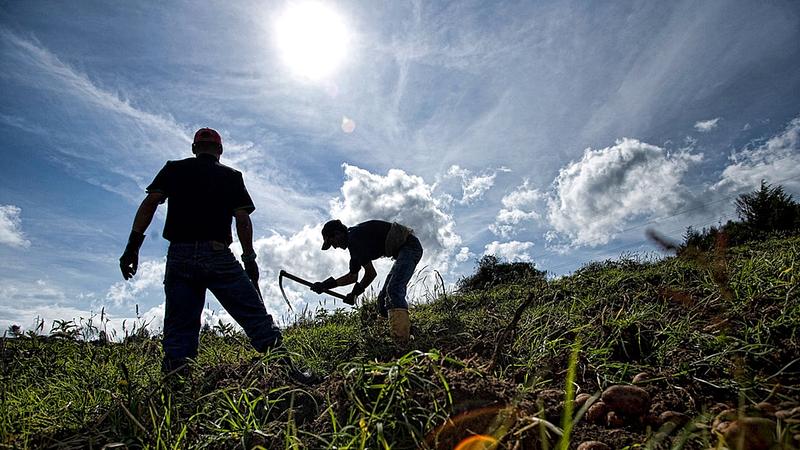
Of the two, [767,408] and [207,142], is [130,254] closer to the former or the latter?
[207,142]

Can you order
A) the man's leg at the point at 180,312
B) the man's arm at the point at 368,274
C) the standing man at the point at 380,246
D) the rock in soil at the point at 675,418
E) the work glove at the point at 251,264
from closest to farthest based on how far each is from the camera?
the rock in soil at the point at 675,418, the man's leg at the point at 180,312, the work glove at the point at 251,264, the standing man at the point at 380,246, the man's arm at the point at 368,274

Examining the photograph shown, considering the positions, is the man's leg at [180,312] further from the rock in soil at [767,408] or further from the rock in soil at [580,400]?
the rock in soil at [767,408]

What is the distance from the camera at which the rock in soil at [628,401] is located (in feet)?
4.98

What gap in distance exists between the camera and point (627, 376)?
6.78 feet

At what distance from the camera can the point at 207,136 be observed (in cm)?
361

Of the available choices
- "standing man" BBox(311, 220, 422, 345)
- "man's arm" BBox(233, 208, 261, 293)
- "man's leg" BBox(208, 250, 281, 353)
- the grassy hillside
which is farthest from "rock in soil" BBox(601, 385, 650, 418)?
"standing man" BBox(311, 220, 422, 345)

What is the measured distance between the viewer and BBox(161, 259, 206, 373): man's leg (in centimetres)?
306

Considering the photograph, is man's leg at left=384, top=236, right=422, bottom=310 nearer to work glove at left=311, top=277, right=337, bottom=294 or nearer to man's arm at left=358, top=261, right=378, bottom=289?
man's arm at left=358, top=261, right=378, bottom=289

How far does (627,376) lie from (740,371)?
1.46ft

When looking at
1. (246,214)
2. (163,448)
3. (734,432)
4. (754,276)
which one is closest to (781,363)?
(734,432)

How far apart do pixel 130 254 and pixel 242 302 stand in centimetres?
105

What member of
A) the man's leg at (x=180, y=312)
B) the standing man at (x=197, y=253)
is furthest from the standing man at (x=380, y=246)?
the man's leg at (x=180, y=312)

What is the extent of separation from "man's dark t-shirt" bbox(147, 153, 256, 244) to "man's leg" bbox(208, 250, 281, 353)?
0.83ft

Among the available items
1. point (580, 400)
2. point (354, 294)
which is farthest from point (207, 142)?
point (580, 400)
